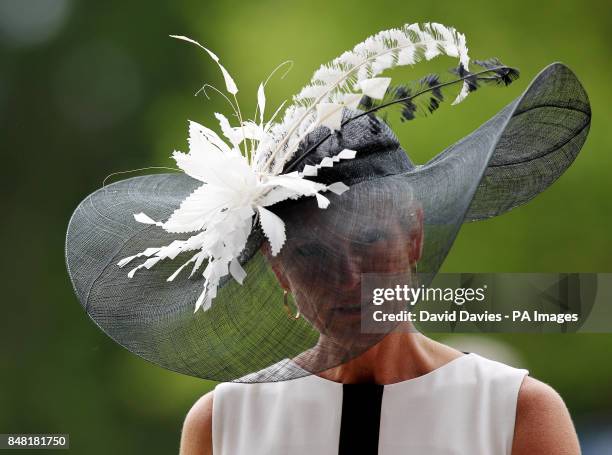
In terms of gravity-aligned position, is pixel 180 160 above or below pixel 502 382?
above

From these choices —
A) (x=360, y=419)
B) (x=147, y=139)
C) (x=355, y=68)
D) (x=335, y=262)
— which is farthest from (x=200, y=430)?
(x=147, y=139)

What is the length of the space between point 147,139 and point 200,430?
7.02 ft

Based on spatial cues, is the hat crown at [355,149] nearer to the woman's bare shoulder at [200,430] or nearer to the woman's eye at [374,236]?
the woman's eye at [374,236]

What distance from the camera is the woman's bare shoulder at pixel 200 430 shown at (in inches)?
43.8

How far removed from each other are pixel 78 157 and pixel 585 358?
76.7 inches

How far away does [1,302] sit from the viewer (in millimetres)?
3004

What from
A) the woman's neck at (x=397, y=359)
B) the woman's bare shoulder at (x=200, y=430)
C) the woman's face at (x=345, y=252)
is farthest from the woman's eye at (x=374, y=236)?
the woman's bare shoulder at (x=200, y=430)

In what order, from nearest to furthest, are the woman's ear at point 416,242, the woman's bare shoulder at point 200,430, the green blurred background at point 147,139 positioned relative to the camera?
1. the woman's ear at point 416,242
2. the woman's bare shoulder at point 200,430
3. the green blurred background at point 147,139

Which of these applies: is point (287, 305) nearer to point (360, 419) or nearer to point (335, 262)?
point (335, 262)

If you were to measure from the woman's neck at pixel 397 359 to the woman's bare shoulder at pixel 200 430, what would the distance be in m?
0.18

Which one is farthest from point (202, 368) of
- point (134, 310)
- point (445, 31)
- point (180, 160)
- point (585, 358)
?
point (585, 358)

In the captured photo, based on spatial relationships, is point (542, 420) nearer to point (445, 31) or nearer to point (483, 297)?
point (483, 297)

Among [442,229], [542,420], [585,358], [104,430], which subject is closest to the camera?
[442,229]

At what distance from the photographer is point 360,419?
1.02 metres
